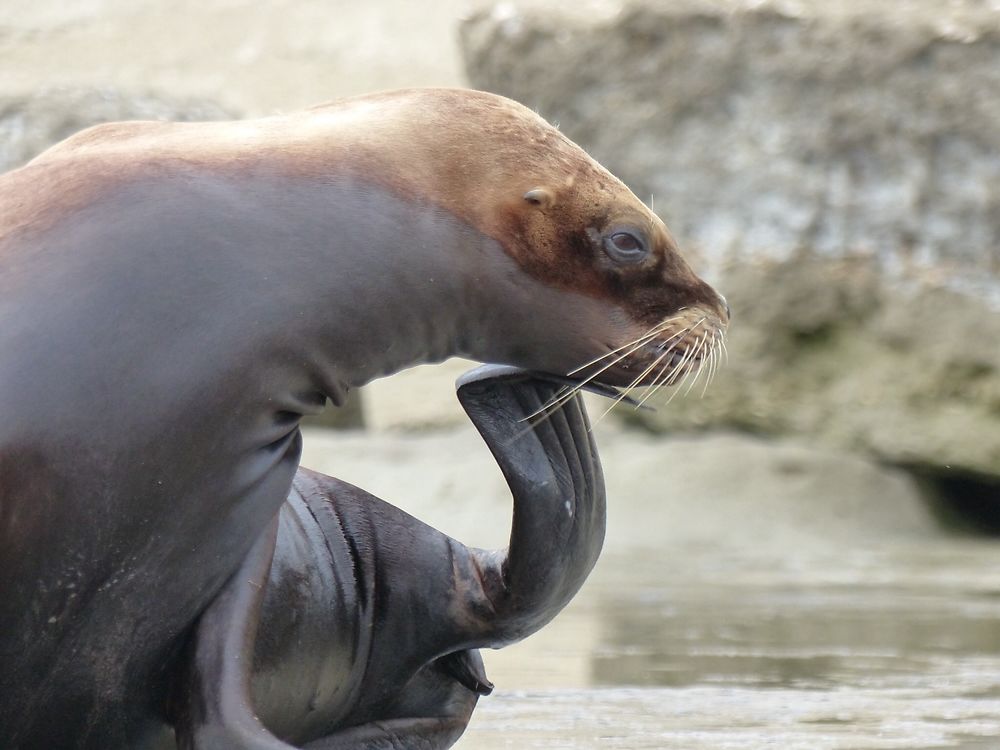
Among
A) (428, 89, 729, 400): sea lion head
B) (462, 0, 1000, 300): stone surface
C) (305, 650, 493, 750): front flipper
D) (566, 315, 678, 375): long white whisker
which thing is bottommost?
(462, 0, 1000, 300): stone surface

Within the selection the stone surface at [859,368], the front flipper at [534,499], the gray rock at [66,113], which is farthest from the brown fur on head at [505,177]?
the gray rock at [66,113]

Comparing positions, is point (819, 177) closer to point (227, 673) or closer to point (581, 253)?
point (581, 253)

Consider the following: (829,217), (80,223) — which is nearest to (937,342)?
(829,217)

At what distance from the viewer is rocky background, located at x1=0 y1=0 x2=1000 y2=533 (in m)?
9.22

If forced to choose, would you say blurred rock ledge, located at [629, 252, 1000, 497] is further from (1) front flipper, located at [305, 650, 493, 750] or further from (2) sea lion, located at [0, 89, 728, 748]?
(2) sea lion, located at [0, 89, 728, 748]

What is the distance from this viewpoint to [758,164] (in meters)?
9.73

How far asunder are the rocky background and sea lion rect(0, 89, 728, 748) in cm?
590

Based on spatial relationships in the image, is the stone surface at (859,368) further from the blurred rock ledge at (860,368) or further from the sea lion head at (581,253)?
the sea lion head at (581,253)

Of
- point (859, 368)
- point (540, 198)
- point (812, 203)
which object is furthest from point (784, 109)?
point (540, 198)

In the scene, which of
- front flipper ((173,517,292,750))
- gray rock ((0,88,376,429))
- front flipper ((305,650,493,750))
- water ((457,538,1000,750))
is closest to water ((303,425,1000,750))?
water ((457,538,1000,750))

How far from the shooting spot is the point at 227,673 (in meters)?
3.05

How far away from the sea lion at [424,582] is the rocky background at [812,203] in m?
5.58

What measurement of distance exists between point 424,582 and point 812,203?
616 cm

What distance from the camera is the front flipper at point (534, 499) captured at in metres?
3.70
